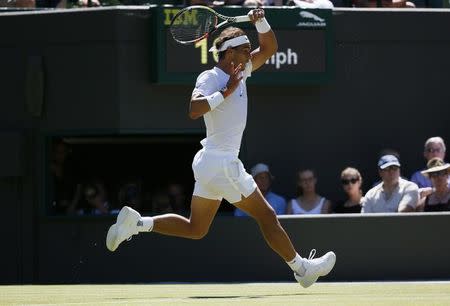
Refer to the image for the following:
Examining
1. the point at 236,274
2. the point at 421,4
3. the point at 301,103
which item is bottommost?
the point at 236,274

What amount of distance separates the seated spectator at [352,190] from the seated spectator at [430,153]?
75 centimetres

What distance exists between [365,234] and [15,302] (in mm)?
4898

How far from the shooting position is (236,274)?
13.2m

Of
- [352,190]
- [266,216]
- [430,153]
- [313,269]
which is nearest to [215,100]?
[266,216]

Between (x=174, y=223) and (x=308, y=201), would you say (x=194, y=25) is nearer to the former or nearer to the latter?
(x=174, y=223)

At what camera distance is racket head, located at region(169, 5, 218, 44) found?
33.0 ft

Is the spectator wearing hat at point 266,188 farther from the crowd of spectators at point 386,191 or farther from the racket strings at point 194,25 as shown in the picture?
the racket strings at point 194,25

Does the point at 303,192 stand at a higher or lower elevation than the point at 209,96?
lower

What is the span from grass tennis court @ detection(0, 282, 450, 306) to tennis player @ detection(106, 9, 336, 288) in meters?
0.43

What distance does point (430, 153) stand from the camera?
1383 centimetres

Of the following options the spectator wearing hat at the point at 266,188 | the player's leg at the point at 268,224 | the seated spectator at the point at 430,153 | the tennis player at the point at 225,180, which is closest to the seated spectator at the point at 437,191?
the seated spectator at the point at 430,153

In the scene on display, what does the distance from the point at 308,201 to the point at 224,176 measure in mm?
4601

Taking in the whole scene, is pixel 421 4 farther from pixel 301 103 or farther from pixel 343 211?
pixel 343 211

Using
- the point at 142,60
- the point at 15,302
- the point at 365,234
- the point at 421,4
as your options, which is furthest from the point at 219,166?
the point at 421,4
